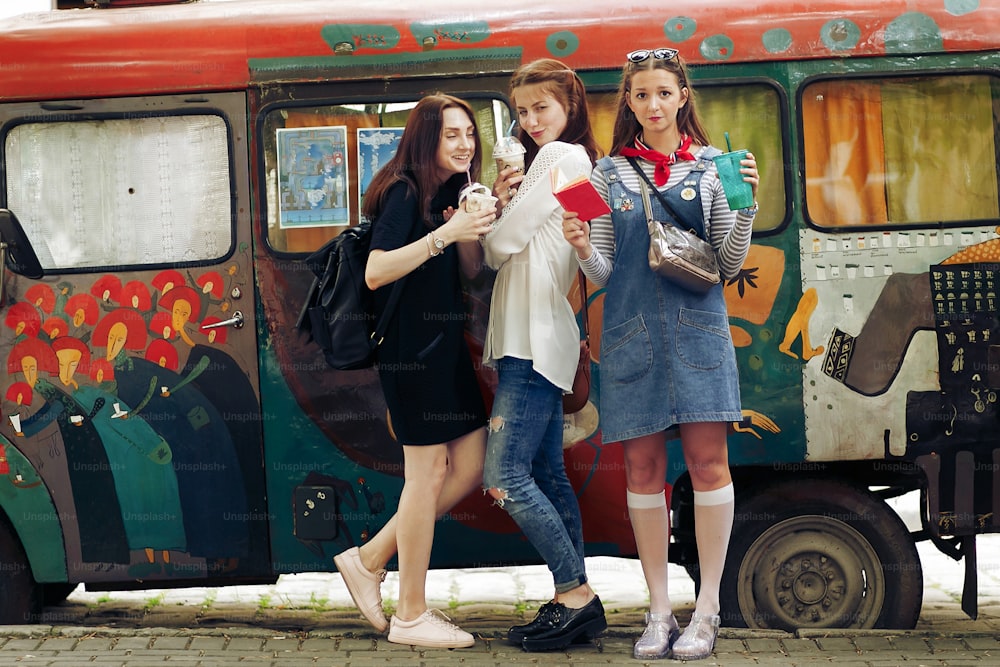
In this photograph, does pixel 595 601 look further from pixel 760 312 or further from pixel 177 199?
pixel 177 199

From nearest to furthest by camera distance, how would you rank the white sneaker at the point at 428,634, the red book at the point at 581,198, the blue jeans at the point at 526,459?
the red book at the point at 581,198 → the blue jeans at the point at 526,459 → the white sneaker at the point at 428,634

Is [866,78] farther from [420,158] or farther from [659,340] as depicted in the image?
[420,158]

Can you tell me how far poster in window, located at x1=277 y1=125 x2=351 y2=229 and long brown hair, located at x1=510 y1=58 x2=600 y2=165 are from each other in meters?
0.83

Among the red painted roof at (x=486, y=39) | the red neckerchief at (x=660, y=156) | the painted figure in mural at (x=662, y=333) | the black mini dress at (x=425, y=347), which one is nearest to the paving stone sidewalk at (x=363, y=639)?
the painted figure in mural at (x=662, y=333)

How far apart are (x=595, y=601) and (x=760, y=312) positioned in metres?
1.41

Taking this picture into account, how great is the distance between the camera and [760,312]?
213 inches

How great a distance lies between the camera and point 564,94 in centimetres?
504

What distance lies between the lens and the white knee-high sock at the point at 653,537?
199 inches

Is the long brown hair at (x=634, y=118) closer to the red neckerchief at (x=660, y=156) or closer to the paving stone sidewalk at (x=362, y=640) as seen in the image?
the red neckerchief at (x=660, y=156)

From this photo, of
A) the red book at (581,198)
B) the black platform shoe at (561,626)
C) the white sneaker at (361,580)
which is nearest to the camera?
the red book at (581,198)

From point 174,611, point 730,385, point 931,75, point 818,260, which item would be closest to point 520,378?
point 730,385

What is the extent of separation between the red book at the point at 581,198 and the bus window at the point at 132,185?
1.63 m

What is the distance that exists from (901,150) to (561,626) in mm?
2488

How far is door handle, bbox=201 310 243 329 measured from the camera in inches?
215
